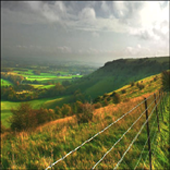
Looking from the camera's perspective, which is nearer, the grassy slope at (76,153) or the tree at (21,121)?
the grassy slope at (76,153)

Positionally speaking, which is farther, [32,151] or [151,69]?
[151,69]

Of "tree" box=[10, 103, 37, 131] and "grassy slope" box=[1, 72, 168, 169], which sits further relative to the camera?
"tree" box=[10, 103, 37, 131]

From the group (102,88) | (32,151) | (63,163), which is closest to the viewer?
(63,163)

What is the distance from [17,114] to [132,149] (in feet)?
43.6

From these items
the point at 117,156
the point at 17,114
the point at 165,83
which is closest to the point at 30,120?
the point at 17,114

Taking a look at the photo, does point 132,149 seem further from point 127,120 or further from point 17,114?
point 17,114

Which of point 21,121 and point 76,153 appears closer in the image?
point 76,153

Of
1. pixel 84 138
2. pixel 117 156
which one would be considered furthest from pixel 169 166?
pixel 84 138

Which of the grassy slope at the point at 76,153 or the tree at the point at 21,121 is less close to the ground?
the grassy slope at the point at 76,153

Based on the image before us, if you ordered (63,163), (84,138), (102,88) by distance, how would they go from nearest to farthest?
(63,163)
(84,138)
(102,88)

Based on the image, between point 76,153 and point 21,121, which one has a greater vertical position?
point 76,153

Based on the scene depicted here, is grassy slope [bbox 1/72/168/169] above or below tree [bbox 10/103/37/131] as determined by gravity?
above

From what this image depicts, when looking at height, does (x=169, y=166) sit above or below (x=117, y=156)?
below

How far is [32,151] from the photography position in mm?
4957
